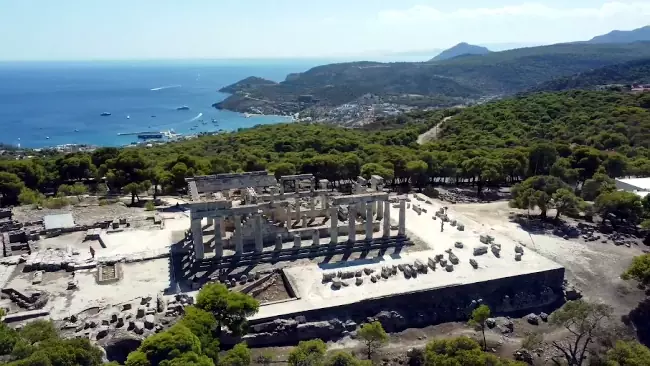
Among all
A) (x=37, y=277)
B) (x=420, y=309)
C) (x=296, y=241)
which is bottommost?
(x=420, y=309)

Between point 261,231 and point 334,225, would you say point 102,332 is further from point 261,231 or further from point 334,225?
point 334,225

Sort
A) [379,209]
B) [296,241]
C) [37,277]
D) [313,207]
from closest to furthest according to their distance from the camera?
[37,277] → [296,241] → [313,207] → [379,209]

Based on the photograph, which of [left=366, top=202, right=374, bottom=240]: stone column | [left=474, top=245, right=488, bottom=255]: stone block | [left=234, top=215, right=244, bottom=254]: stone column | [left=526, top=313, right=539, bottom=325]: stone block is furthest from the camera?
[left=366, top=202, right=374, bottom=240]: stone column

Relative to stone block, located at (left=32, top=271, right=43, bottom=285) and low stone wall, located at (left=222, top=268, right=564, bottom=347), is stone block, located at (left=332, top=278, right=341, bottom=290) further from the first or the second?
stone block, located at (left=32, top=271, right=43, bottom=285)

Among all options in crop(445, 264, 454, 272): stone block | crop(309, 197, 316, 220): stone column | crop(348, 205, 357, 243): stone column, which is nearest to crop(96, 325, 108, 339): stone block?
crop(348, 205, 357, 243): stone column

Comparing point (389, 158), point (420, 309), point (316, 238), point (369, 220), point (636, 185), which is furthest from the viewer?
point (389, 158)

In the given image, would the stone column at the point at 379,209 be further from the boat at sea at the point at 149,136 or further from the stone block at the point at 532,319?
the boat at sea at the point at 149,136

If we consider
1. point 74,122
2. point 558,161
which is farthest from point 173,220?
point 74,122

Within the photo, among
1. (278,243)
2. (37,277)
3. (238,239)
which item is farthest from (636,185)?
(37,277)
